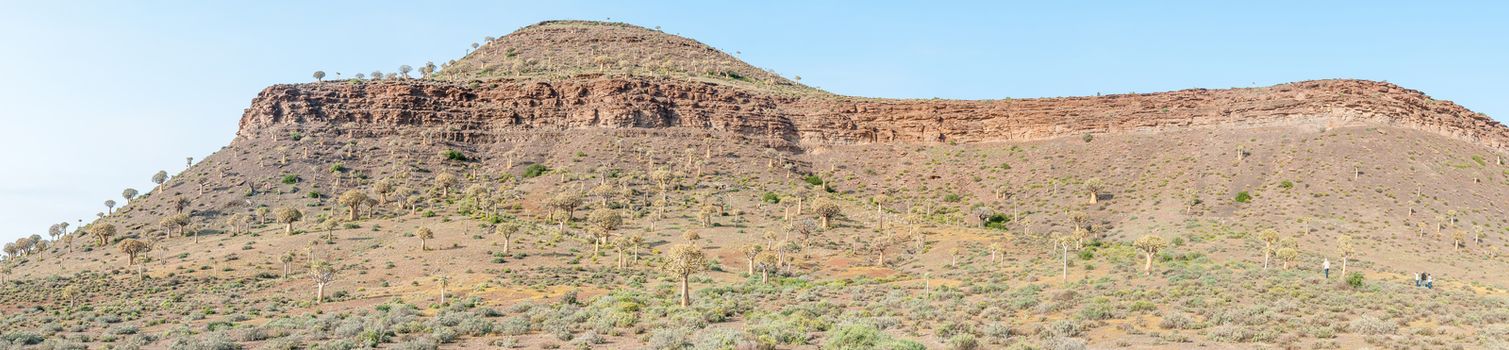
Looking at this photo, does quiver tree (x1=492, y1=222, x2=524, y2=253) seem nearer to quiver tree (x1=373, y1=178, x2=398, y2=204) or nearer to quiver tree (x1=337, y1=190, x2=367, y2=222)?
quiver tree (x1=337, y1=190, x2=367, y2=222)

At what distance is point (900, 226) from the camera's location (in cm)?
6031

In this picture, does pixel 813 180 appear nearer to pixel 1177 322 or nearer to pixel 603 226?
pixel 603 226

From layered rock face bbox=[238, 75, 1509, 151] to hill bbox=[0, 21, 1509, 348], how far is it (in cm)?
28

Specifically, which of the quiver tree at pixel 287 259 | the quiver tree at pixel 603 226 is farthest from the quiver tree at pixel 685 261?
the quiver tree at pixel 287 259

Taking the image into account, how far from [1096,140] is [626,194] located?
132 ft

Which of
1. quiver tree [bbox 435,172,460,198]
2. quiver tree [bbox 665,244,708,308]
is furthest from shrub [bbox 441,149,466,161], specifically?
quiver tree [bbox 665,244,708,308]

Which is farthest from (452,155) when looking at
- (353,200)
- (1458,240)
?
(1458,240)

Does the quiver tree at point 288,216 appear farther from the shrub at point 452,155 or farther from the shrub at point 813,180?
the shrub at point 813,180

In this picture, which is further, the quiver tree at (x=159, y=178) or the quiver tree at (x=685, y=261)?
the quiver tree at (x=159, y=178)

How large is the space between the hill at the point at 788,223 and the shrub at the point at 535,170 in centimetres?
63

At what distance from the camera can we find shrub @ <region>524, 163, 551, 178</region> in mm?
71438

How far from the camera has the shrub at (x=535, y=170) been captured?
7144 centimetres

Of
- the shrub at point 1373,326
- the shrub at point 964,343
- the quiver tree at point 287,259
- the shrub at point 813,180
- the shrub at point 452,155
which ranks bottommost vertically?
the quiver tree at point 287,259

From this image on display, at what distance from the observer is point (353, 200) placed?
198 ft
